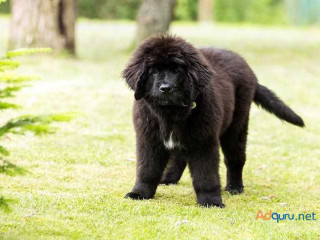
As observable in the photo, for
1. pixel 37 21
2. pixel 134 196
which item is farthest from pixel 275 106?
pixel 37 21

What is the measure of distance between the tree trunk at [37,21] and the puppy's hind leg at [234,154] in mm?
10163

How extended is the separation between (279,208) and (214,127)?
1151 millimetres

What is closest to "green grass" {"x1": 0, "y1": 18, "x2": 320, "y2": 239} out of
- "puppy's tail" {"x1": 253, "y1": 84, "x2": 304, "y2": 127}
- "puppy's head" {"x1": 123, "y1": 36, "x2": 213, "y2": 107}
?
"puppy's tail" {"x1": 253, "y1": 84, "x2": 304, "y2": 127}

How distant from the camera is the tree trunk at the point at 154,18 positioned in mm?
18766

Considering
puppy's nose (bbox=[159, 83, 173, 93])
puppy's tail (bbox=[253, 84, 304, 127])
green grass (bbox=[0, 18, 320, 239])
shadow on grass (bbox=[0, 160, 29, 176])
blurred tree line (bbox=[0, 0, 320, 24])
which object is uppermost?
puppy's nose (bbox=[159, 83, 173, 93])

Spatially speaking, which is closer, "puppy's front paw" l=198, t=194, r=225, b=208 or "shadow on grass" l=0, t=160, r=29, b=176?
"shadow on grass" l=0, t=160, r=29, b=176

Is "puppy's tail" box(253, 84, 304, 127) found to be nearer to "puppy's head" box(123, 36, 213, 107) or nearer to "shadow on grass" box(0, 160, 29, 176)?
"puppy's head" box(123, 36, 213, 107)

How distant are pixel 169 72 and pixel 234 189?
2.08 meters

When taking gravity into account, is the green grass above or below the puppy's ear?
below

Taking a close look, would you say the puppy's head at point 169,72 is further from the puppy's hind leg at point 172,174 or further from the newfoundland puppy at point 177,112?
the puppy's hind leg at point 172,174

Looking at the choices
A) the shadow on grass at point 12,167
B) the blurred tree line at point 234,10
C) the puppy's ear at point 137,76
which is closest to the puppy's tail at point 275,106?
the puppy's ear at point 137,76

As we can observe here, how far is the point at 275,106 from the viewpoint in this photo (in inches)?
309

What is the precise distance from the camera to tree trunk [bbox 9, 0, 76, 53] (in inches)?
639

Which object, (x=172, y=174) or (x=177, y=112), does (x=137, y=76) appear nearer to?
(x=177, y=112)
